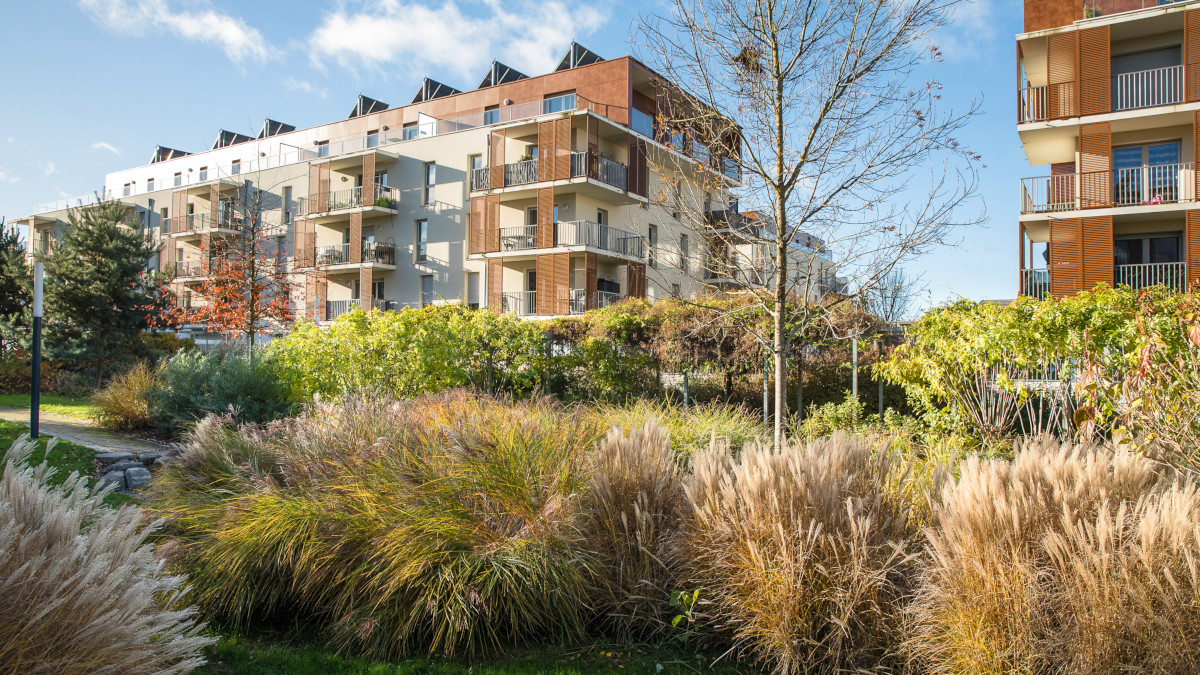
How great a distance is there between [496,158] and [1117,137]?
21.8 metres

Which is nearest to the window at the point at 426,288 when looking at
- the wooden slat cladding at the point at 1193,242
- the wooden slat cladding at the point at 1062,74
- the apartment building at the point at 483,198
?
the apartment building at the point at 483,198

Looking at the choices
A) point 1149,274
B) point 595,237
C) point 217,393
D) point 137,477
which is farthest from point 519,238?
point 137,477

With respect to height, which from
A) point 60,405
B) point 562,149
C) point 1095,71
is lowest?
point 60,405

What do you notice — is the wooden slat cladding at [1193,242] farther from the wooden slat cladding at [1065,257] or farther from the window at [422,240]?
the window at [422,240]

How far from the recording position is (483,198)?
98.6ft

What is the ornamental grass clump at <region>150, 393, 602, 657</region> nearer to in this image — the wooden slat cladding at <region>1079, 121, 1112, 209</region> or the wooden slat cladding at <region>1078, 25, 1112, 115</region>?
the wooden slat cladding at <region>1079, 121, 1112, 209</region>

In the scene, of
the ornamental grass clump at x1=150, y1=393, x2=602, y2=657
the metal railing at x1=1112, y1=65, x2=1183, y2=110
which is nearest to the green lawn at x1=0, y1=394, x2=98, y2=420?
the ornamental grass clump at x1=150, y1=393, x2=602, y2=657

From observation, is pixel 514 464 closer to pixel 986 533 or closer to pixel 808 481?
pixel 808 481

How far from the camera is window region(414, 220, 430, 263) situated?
3247 cm

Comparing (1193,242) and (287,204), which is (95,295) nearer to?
(287,204)

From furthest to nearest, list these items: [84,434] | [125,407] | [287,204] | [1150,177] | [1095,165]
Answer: [287,204] → [1095,165] → [1150,177] → [125,407] → [84,434]

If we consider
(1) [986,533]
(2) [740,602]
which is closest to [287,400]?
(2) [740,602]

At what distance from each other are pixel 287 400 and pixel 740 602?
10368 mm

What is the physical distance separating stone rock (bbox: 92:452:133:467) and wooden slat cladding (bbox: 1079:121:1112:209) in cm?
2350
